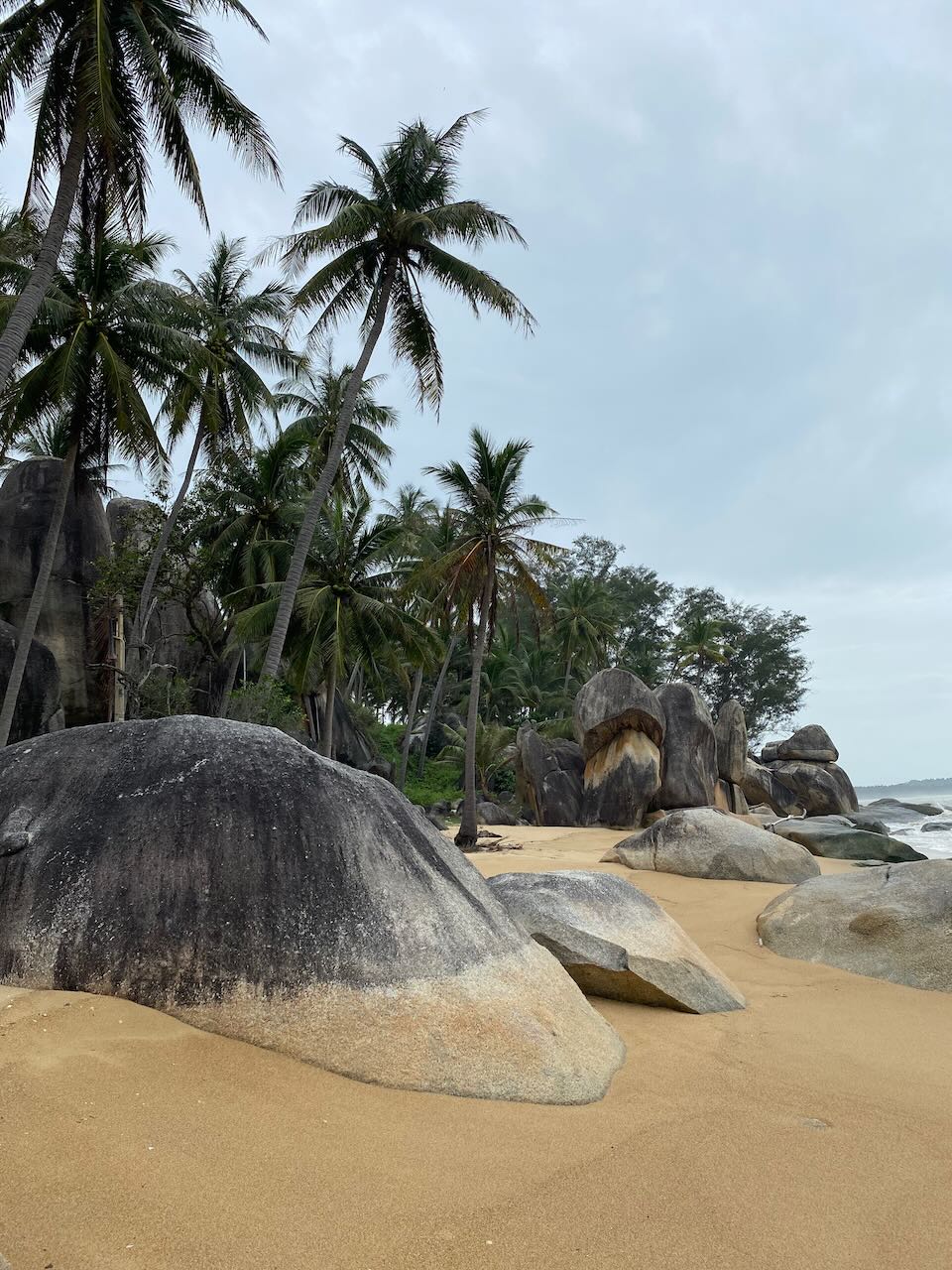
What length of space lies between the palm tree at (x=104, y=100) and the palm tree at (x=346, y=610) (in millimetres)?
9375

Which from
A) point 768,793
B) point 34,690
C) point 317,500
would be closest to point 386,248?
point 317,500

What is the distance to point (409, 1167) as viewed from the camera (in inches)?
92.8

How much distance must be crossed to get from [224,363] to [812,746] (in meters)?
25.0

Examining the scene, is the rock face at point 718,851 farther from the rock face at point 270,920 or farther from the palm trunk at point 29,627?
the palm trunk at point 29,627

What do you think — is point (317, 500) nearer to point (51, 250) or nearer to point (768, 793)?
point (51, 250)

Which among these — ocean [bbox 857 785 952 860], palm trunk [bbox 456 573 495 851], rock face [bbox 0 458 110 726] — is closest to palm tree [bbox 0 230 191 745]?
rock face [bbox 0 458 110 726]

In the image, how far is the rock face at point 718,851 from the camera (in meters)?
9.43

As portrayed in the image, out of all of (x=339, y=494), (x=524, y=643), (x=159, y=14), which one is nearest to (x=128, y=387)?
(x=159, y=14)

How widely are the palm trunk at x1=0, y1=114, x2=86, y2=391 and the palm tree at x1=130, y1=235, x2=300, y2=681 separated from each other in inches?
287

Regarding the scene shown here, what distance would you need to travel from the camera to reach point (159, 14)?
11.9 metres

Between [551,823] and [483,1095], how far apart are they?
2129 centimetres

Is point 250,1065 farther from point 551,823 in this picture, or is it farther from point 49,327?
point 551,823

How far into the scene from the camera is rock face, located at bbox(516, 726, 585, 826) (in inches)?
925

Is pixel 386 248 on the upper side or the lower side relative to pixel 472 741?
upper
